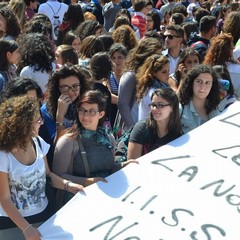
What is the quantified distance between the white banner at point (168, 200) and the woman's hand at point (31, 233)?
0.04 meters

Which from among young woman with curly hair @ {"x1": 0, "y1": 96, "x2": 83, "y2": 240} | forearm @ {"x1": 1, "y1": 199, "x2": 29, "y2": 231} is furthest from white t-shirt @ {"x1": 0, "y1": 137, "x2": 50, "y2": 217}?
forearm @ {"x1": 1, "y1": 199, "x2": 29, "y2": 231}

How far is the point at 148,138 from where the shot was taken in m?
3.33

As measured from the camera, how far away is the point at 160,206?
2.74 metres

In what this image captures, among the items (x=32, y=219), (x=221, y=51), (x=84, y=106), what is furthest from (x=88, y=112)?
(x=221, y=51)

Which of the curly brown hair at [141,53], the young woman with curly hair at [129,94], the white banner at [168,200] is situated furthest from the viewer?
the curly brown hair at [141,53]

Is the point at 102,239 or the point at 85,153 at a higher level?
the point at 85,153

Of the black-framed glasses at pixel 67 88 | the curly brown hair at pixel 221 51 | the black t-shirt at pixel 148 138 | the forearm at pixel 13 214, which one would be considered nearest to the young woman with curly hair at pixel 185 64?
the curly brown hair at pixel 221 51

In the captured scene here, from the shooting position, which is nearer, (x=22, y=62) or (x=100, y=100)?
(x=100, y=100)

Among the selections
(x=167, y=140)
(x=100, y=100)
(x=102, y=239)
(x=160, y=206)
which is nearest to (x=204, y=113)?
(x=167, y=140)

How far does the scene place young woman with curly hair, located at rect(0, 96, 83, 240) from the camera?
2666 millimetres

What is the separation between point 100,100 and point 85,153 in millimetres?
331

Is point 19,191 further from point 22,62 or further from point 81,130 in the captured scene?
point 22,62

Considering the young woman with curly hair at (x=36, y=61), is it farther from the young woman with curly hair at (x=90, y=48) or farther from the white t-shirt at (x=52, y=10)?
the white t-shirt at (x=52, y=10)

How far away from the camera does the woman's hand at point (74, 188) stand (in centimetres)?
287
